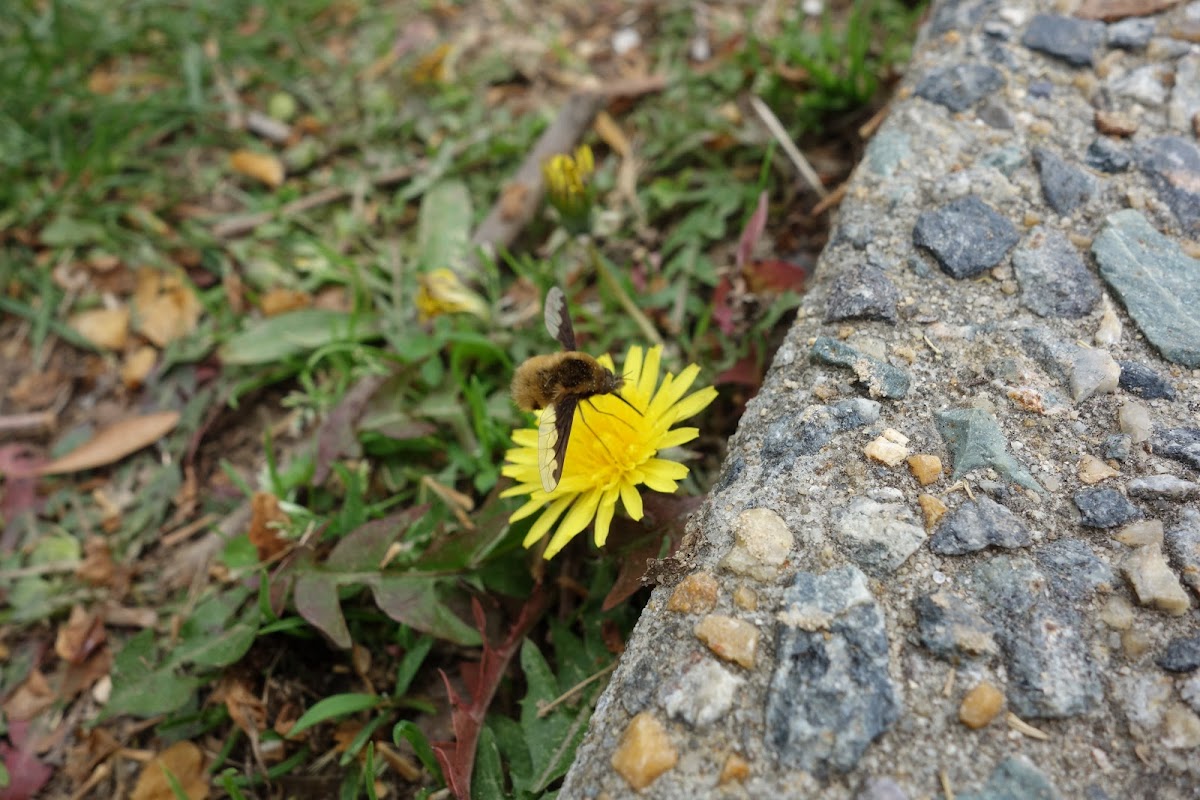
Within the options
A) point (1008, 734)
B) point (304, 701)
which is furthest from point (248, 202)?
point (1008, 734)

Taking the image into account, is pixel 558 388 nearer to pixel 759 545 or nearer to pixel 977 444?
pixel 759 545

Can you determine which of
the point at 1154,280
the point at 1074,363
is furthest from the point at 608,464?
the point at 1154,280

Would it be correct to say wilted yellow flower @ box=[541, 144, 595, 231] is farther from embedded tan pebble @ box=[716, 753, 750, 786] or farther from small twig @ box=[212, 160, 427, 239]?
embedded tan pebble @ box=[716, 753, 750, 786]

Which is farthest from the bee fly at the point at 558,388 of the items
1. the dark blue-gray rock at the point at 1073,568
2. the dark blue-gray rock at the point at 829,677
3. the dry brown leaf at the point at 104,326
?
the dry brown leaf at the point at 104,326

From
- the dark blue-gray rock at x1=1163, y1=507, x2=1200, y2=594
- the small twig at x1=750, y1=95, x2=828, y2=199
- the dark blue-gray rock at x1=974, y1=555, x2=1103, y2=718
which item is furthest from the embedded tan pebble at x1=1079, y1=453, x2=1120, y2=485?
the small twig at x1=750, y1=95, x2=828, y2=199

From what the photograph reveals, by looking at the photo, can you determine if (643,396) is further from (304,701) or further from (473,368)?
(304,701)

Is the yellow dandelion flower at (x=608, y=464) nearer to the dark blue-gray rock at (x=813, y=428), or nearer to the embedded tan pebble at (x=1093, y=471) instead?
the dark blue-gray rock at (x=813, y=428)
